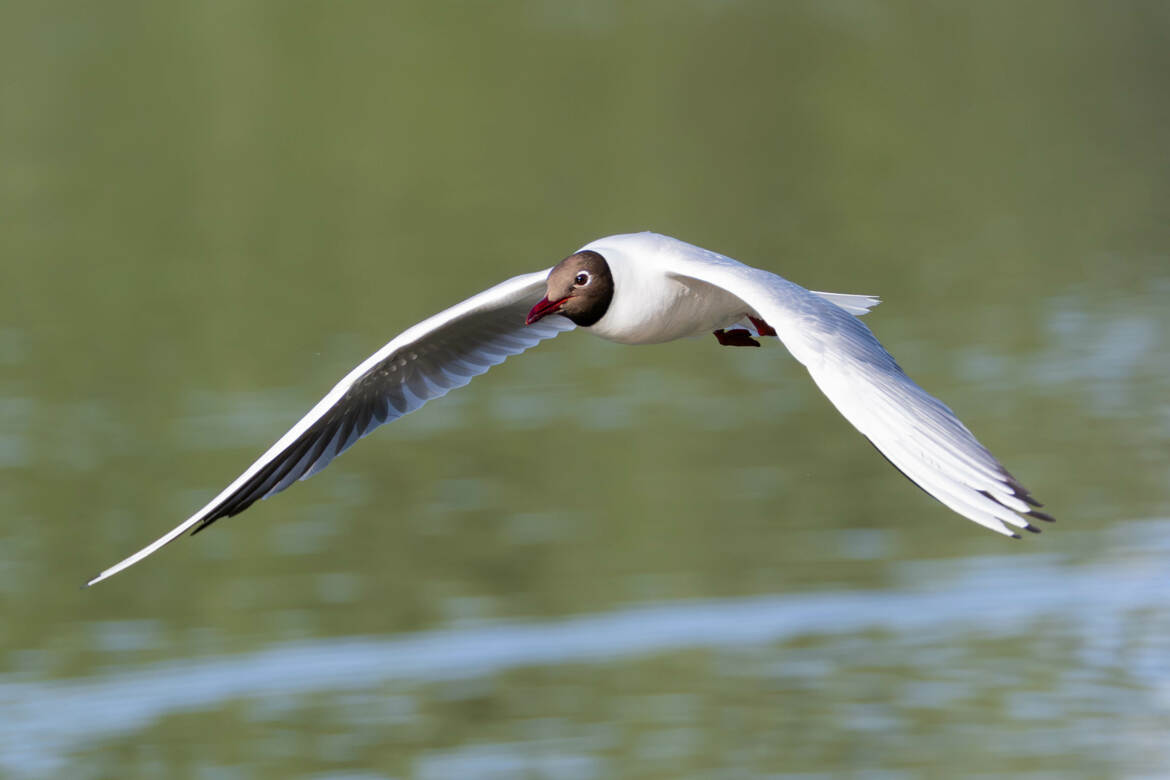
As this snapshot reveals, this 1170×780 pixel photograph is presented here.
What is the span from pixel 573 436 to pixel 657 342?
608 cm

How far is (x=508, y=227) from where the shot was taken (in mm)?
17719

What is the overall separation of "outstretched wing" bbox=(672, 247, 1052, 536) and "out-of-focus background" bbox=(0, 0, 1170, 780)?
353cm

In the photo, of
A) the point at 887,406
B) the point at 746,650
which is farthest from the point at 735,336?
the point at 746,650

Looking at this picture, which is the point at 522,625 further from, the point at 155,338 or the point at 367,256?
the point at 367,256

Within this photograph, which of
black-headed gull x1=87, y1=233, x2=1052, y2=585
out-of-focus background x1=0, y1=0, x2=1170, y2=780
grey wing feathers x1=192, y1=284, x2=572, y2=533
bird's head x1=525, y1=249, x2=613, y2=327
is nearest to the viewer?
black-headed gull x1=87, y1=233, x2=1052, y2=585

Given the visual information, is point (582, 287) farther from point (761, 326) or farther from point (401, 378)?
point (401, 378)

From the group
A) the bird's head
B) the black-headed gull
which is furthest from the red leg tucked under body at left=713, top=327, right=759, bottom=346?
the bird's head

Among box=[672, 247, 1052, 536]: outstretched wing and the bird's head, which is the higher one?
the bird's head

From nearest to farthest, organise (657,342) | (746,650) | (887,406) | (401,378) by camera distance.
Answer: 1. (887,406)
2. (657,342)
3. (401,378)
4. (746,650)

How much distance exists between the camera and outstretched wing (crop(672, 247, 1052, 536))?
4.80m

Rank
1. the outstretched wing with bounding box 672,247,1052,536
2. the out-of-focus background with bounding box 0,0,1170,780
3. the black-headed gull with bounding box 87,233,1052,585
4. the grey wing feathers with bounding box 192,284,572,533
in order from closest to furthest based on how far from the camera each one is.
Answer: the outstretched wing with bounding box 672,247,1052,536 < the black-headed gull with bounding box 87,233,1052,585 < the grey wing feathers with bounding box 192,284,572,533 < the out-of-focus background with bounding box 0,0,1170,780

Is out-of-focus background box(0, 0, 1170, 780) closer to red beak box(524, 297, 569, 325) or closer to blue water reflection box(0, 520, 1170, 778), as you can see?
blue water reflection box(0, 520, 1170, 778)

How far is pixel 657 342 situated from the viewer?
6410 millimetres

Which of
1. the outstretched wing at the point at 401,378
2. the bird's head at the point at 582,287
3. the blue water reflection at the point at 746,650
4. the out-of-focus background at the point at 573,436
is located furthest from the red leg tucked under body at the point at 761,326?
the blue water reflection at the point at 746,650
